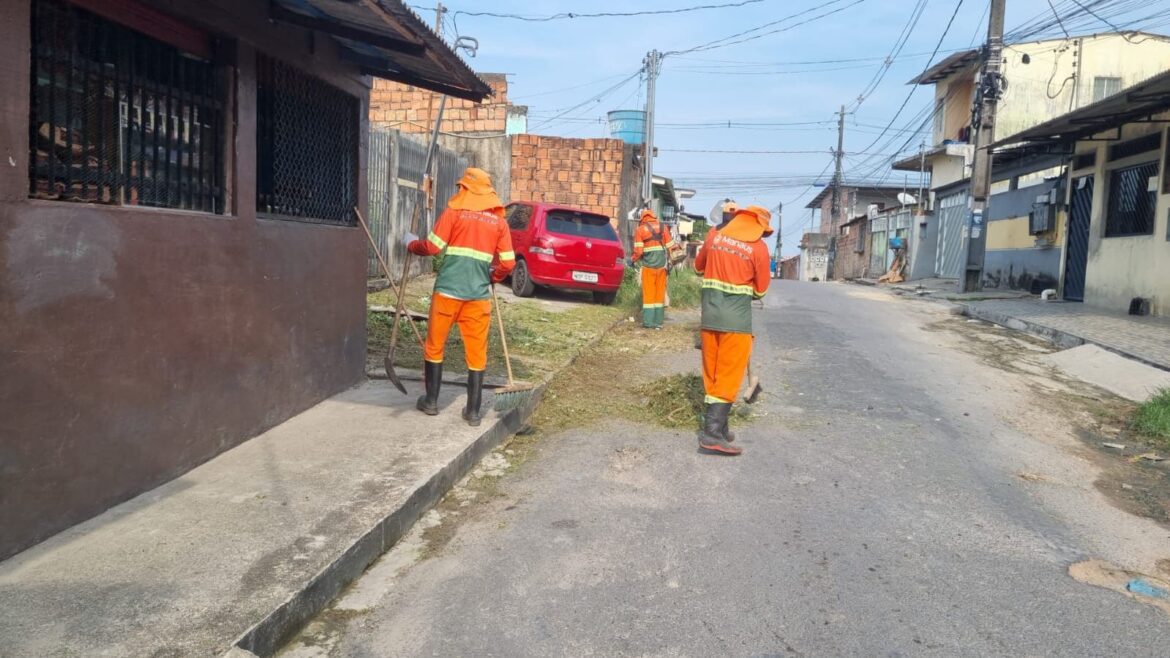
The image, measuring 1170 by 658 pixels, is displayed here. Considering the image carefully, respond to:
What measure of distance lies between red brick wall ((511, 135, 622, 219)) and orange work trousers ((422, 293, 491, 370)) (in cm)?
1436

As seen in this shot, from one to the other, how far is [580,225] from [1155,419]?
8.87m

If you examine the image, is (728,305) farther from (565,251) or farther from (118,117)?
(565,251)

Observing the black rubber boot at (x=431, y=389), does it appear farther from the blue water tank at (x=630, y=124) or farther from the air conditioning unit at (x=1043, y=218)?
the blue water tank at (x=630, y=124)

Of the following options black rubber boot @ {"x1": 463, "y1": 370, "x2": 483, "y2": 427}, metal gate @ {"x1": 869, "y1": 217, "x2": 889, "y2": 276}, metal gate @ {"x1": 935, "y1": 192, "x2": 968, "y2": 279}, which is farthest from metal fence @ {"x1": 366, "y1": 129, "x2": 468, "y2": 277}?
metal gate @ {"x1": 869, "y1": 217, "x2": 889, "y2": 276}

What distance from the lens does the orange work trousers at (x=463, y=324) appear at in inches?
236

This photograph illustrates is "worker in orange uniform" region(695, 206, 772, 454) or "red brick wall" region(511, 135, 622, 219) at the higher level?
"red brick wall" region(511, 135, 622, 219)

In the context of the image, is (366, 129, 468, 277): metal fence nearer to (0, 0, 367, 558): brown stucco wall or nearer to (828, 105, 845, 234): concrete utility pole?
(0, 0, 367, 558): brown stucco wall

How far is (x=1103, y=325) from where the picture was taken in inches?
516

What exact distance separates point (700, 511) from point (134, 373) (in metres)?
2.96

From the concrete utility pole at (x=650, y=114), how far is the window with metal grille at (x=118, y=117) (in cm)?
1841

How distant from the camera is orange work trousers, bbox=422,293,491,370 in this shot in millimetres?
5996

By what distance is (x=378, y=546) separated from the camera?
4117mm

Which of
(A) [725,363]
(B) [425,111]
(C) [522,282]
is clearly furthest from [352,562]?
(B) [425,111]

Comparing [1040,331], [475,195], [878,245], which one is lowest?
[1040,331]
